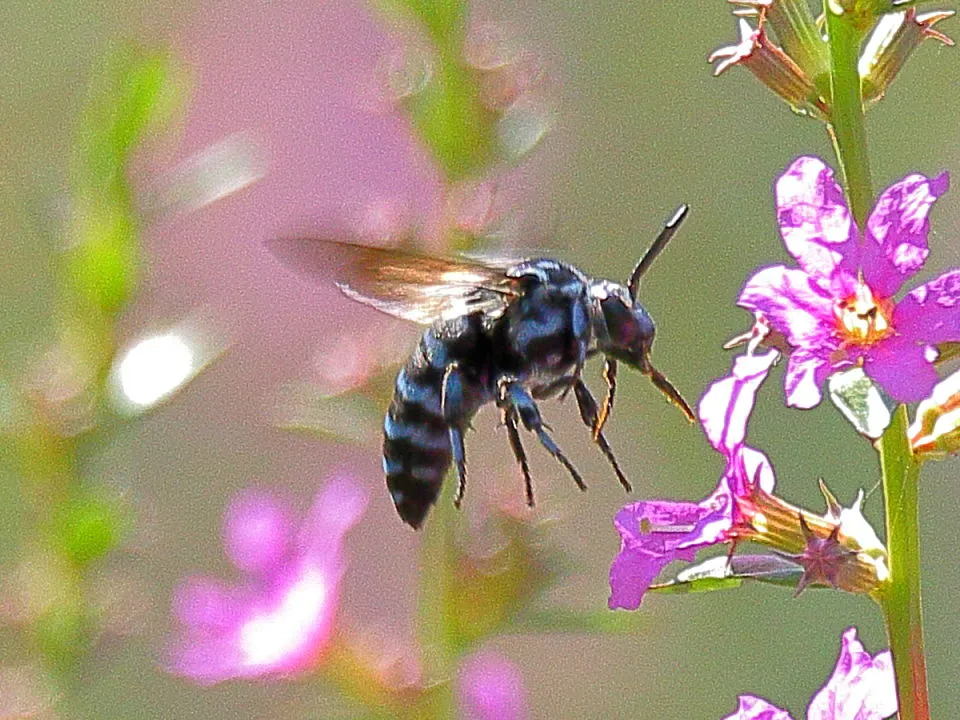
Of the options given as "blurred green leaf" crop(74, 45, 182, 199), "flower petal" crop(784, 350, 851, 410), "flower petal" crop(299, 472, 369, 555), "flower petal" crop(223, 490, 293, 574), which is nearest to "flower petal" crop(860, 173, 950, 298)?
"flower petal" crop(784, 350, 851, 410)

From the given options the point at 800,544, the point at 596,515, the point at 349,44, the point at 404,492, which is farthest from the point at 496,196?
the point at 349,44

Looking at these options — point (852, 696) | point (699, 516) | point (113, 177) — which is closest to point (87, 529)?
point (113, 177)

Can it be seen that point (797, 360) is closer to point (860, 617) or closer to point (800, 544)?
point (800, 544)

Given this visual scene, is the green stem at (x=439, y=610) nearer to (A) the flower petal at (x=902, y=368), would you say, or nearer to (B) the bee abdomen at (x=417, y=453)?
(B) the bee abdomen at (x=417, y=453)

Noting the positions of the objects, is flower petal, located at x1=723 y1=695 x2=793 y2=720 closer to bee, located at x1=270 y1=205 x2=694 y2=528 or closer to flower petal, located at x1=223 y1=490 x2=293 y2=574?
bee, located at x1=270 y1=205 x2=694 y2=528

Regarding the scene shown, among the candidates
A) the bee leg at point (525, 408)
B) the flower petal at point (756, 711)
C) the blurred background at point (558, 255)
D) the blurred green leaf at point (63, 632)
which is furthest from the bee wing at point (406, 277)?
the blurred background at point (558, 255)

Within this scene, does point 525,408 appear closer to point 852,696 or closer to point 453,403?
point 453,403
